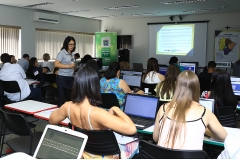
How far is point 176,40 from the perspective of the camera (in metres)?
10.3

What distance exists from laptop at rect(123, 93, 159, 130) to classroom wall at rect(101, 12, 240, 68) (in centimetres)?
776

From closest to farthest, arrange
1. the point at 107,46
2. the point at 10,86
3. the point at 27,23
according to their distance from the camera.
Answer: the point at 10,86, the point at 27,23, the point at 107,46

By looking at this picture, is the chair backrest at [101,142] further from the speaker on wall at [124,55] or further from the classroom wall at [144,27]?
the speaker on wall at [124,55]

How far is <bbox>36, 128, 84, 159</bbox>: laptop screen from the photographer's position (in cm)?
137

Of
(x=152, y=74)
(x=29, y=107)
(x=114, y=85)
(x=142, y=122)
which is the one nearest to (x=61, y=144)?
(x=142, y=122)

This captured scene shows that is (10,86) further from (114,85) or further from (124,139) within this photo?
(124,139)

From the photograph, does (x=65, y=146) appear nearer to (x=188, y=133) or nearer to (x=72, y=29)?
(x=188, y=133)

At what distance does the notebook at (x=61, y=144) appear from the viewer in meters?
1.36

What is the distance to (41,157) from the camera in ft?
4.63

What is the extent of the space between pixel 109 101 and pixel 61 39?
7.55 meters

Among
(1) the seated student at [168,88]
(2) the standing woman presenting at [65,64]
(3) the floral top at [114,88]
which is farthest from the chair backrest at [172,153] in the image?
(2) the standing woman presenting at [65,64]

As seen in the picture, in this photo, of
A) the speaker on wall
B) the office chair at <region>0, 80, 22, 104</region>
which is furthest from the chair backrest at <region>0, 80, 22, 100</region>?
the speaker on wall

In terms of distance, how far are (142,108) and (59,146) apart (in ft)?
4.72

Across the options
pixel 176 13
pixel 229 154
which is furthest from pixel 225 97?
pixel 176 13
